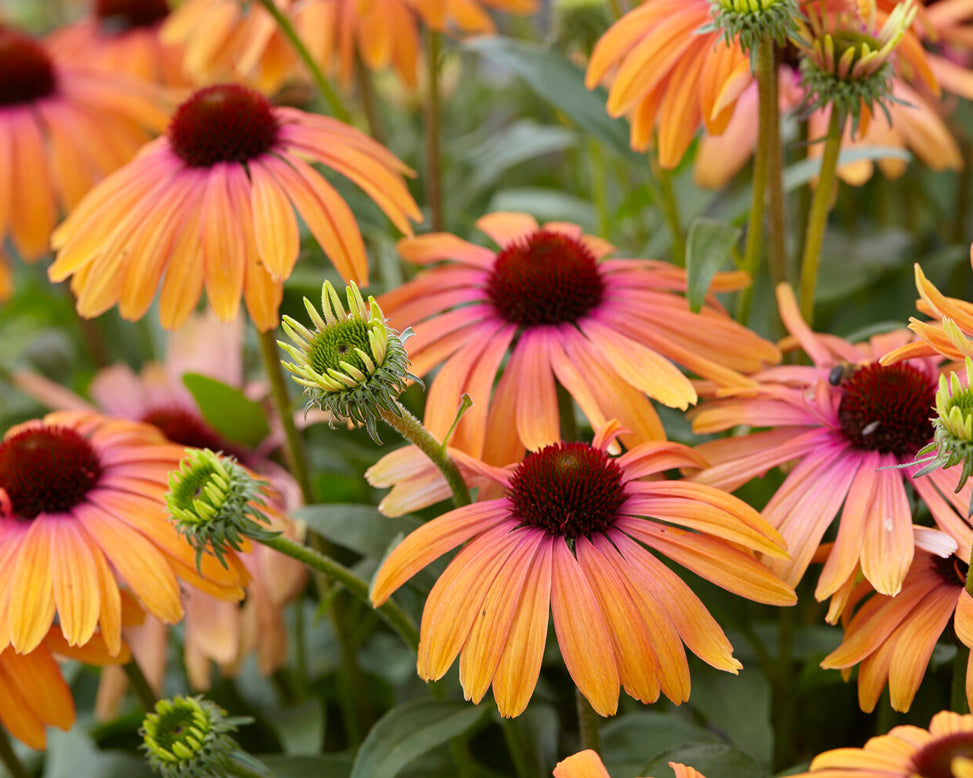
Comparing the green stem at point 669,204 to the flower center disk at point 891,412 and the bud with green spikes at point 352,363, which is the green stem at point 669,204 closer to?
the flower center disk at point 891,412

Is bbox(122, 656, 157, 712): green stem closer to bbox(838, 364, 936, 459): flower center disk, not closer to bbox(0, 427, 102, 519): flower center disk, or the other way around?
bbox(0, 427, 102, 519): flower center disk

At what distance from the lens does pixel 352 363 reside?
1.40ft

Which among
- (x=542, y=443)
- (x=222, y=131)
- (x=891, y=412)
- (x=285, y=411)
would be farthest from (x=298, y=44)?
(x=891, y=412)

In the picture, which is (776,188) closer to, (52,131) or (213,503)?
(213,503)

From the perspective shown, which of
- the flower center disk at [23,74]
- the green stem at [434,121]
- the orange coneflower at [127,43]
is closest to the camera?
the green stem at [434,121]

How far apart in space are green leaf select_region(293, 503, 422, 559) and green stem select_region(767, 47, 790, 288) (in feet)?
0.93

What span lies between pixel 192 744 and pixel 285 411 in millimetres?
242

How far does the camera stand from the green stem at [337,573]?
0.50 meters

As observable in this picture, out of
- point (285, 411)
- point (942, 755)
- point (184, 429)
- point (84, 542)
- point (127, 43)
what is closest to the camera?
point (942, 755)

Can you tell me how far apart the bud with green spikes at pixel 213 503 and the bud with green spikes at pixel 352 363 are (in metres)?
0.07

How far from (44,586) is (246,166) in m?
0.27

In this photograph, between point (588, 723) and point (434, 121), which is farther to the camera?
point (434, 121)

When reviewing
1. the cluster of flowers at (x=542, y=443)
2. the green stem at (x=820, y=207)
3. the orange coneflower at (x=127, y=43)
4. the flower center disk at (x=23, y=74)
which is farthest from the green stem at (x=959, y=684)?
the orange coneflower at (x=127, y=43)

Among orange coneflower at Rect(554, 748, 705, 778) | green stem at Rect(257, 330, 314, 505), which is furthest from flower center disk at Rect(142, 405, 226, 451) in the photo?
orange coneflower at Rect(554, 748, 705, 778)
